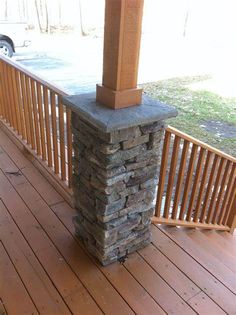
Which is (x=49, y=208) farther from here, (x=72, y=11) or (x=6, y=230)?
(x=72, y=11)

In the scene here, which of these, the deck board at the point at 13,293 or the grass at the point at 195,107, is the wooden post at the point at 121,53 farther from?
the grass at the point at 195,107

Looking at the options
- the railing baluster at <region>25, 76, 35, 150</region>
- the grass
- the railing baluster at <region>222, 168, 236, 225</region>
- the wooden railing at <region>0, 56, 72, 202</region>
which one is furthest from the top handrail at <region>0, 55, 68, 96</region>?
the grass

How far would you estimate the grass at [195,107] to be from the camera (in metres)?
5.65

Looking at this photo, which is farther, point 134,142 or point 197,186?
point 197,186

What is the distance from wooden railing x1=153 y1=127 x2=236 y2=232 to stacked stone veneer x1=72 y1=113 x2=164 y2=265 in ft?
1.09

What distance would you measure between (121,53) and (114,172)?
61cm

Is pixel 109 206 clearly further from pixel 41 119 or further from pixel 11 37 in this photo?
pixel 11 37

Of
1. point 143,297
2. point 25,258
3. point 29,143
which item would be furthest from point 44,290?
point 29,143

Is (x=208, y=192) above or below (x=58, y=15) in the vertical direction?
below

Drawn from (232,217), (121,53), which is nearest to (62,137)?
(121,53)

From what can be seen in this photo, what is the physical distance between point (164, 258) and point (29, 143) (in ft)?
5.56

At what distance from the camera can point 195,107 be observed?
7.03 meters

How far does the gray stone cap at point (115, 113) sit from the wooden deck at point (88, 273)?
95cm

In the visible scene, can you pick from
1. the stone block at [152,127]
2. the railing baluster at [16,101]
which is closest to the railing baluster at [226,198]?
the stone block at [152,127]
